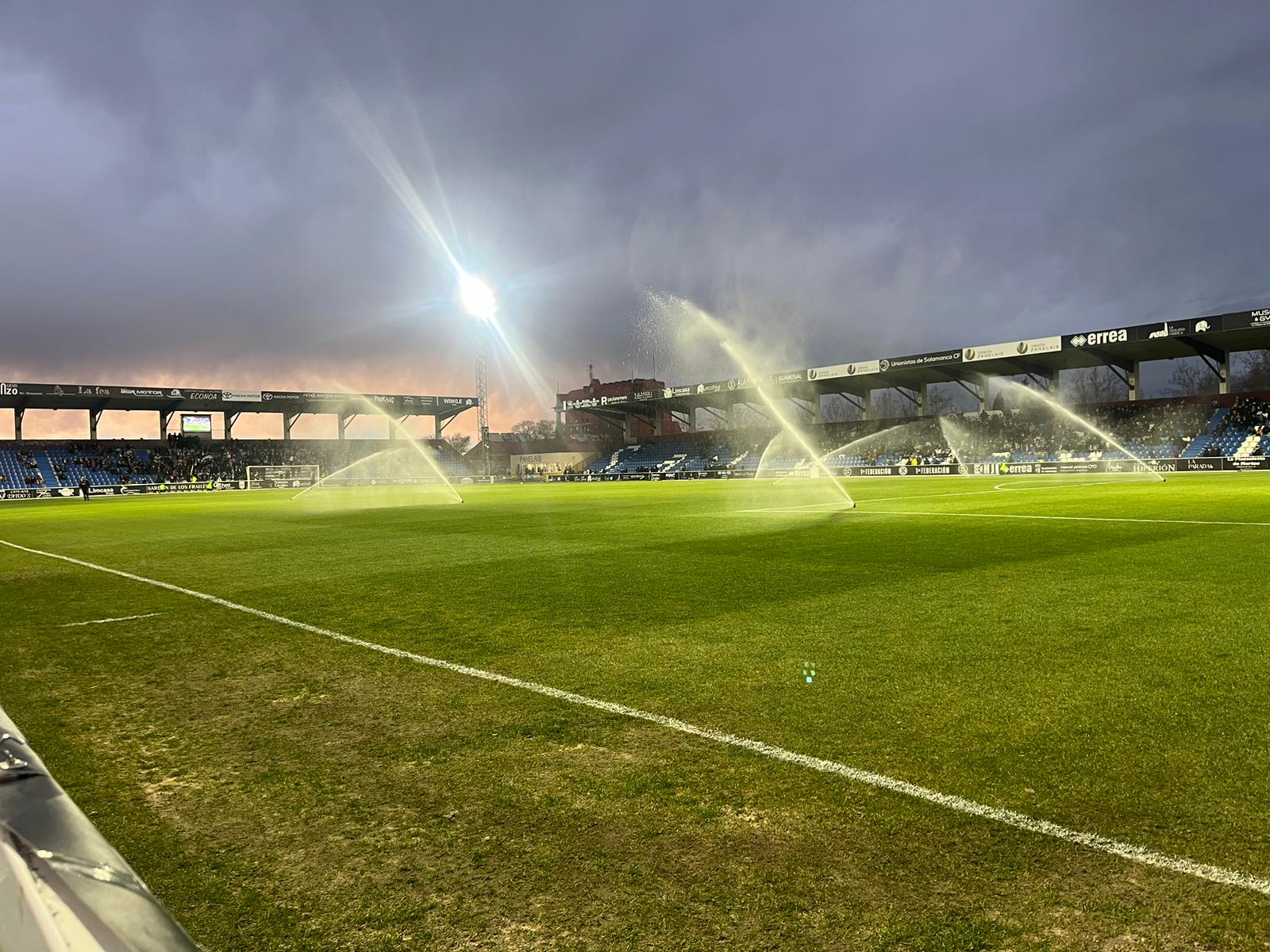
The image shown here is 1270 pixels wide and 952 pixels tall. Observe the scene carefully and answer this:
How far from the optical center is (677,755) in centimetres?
365

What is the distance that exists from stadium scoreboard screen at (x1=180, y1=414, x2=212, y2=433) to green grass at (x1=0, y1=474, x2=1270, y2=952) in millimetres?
69284

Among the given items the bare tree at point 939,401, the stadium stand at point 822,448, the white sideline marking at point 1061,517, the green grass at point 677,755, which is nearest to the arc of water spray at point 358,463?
the stadium stand at point 822,448

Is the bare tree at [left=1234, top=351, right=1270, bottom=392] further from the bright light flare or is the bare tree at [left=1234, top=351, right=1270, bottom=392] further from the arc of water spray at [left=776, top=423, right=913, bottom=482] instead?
the bright light flare

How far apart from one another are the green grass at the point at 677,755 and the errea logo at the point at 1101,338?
155ft

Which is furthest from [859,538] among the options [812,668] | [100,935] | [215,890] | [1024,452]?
[1024,452]

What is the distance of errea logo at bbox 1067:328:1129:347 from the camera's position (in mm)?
48844

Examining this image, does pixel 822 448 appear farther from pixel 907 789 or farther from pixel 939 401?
pixel 907 789

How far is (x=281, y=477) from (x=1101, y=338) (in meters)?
63.6

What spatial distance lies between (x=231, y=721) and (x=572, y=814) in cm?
237

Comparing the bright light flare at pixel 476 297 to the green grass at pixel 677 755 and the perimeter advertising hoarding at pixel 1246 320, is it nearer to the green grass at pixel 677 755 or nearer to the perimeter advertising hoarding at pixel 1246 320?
the perimeter advertising hoarding at pixel 1246 320

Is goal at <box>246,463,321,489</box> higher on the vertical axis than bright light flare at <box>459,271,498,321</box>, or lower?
lower

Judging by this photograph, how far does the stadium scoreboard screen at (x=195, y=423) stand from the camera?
69.8 metres

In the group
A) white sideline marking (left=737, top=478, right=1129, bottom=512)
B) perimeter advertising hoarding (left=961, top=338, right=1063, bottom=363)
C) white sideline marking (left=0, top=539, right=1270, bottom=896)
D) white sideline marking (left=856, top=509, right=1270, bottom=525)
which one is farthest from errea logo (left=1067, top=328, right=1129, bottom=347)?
white sideline marking (left=0, top=539, right=1270, bottom=896)

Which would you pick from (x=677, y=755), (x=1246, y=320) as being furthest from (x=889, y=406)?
(x=677, y=755)
